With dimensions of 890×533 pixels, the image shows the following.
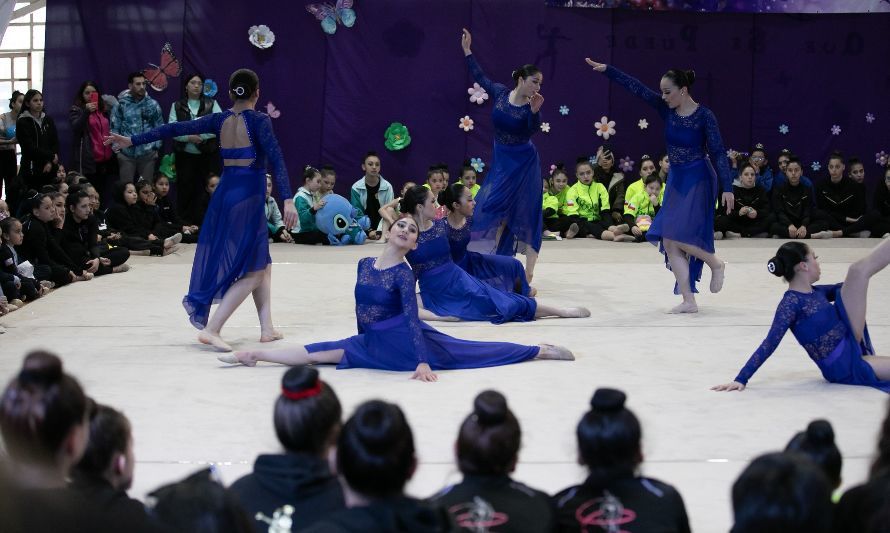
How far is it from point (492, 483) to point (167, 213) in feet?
26.8

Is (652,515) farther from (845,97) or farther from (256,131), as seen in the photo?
(845,97)

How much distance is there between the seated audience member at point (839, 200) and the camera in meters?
11.2

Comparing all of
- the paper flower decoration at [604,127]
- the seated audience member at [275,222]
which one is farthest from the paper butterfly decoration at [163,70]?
the paper flower decoration at [604,127]

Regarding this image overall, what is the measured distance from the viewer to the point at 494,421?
2.37 meters

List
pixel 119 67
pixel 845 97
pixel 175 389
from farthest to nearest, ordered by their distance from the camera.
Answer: pixel 845 97 → pixel 119 67 → pixel 175 389

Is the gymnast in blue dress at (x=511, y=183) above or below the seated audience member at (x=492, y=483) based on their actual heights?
above

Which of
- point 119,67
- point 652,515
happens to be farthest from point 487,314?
point 119,67

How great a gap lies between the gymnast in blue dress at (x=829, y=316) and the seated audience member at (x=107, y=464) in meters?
2.98

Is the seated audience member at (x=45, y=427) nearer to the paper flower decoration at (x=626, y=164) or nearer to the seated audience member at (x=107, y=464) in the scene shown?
the seated audience member at (x=107, y=464)

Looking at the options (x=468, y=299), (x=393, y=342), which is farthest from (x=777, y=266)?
(x=468, y=299)

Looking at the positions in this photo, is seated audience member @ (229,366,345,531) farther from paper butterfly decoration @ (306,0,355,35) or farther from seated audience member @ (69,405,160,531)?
paper butterfly decoration @ (306,0,355,35)

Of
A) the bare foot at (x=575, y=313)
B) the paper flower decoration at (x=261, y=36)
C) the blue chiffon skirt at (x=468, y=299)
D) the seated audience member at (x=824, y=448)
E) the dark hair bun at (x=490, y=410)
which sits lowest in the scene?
the bare foot at (x=575, y=313)

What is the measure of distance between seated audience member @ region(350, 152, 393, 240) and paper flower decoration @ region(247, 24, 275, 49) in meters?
1.55

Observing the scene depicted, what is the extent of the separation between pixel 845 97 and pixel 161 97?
22.9 feet
